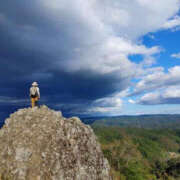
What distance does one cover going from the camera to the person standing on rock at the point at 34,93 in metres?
20.2

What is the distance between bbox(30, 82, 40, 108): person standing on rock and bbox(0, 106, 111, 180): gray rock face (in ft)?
4.06

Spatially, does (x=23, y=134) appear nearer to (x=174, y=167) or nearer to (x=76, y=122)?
(x=76, y=122)

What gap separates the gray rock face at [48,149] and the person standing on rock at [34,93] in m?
1.24

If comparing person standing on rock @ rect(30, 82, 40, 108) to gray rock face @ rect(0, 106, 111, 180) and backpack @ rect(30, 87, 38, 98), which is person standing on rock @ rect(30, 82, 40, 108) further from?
gray rock face @ rect(0, 106, 111, 180)

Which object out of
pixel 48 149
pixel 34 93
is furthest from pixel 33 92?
pixel 48 149

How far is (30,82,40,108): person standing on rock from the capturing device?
20.2 m

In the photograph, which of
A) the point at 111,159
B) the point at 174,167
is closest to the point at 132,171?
the point at 111,159

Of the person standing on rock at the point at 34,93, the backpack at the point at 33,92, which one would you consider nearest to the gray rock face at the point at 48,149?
the person standing on rock at the point at 34,93

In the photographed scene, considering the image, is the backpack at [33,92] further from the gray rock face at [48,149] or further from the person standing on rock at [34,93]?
the gray rock face at [48,149]

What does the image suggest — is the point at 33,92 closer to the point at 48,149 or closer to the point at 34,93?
the point at 34,93

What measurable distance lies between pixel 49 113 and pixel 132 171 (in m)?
59.7

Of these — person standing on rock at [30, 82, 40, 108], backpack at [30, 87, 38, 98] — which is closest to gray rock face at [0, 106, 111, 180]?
person standing on rock at [30, 82, 40, 108]

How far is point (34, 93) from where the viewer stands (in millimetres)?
20188

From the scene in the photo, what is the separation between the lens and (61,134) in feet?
57.1
